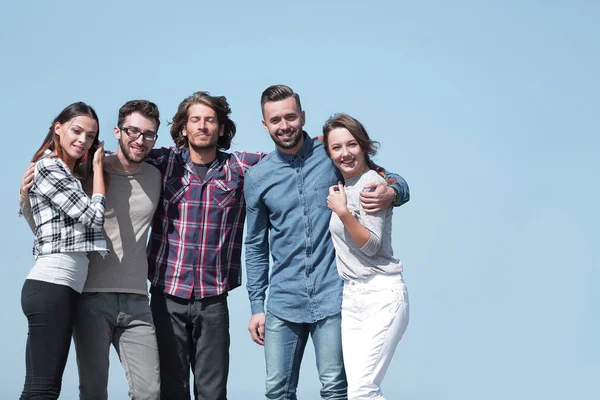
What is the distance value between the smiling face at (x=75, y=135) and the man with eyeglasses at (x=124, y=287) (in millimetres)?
363

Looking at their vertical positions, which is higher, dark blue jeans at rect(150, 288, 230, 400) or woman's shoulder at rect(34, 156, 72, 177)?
woman's shoulder at rect(34, 156, 72, 177)

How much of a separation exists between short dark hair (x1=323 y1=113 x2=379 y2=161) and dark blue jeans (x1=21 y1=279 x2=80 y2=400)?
7.43 ft

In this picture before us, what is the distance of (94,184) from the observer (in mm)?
5648

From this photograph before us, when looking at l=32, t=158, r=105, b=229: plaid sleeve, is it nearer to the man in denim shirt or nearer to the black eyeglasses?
the black eyeglasses

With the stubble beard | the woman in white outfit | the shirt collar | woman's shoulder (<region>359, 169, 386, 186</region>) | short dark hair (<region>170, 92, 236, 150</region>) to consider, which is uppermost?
short dark hair (<region>170, 92, 236, 150</region>)

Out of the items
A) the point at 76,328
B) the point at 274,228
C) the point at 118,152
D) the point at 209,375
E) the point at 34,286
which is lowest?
the point at 209,375

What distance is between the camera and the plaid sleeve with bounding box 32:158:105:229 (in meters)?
5.39

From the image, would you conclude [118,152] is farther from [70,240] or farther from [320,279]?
[320,279]

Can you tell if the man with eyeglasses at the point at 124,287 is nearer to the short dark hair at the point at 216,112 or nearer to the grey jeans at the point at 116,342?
the grey jeans at the point at 116,342

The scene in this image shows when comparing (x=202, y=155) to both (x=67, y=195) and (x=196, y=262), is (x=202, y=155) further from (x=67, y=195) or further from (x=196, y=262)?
(x=67, y=195)

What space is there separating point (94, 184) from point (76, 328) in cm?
111

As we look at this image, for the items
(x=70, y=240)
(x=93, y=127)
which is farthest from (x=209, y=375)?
(x=93, y=127)

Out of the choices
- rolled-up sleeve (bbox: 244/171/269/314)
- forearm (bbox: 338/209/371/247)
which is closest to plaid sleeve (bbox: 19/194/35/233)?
rolled-up sleeve (bbox: 244/171/269/314)

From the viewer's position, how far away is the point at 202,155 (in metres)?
6.36
